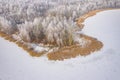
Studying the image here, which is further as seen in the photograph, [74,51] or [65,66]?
[74,51]

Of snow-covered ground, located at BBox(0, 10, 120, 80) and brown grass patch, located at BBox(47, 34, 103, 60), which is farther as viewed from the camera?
brown grass patch, located at BBox(47, 34, 103, 60)

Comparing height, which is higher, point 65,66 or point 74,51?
point 74,51

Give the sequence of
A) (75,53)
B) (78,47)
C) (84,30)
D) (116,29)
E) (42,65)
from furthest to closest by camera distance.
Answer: (84,30), (116,29), (78,47), (75,53), (42,65)

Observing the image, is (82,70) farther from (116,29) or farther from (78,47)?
(116,29)

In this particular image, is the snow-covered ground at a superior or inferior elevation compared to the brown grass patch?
inferior

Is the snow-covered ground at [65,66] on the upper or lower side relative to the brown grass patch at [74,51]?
lower

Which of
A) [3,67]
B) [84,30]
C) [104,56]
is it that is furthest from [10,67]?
[84,30]

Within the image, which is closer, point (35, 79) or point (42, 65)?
point (35, 79)

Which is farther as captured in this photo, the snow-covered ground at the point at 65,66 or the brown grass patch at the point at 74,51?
the brown grass patch at the point at 74,51
